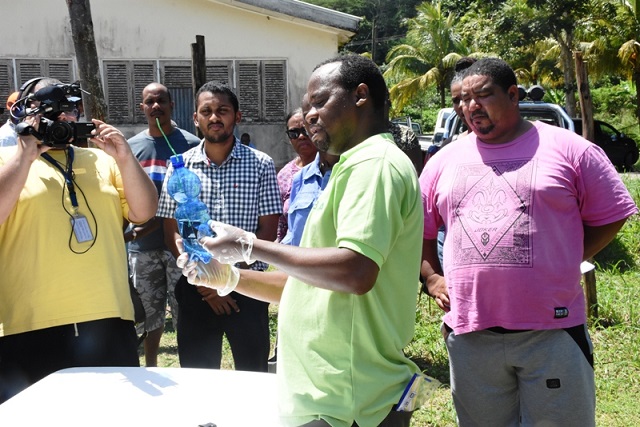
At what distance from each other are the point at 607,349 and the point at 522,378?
282 cm

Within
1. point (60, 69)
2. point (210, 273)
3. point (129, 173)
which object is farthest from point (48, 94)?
point (60, 69)

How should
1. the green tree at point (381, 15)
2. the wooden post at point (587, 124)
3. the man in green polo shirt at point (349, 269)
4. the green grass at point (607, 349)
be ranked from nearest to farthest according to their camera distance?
the man in green polo shirt at point (349, 269) < the green grass at point (607, 349) < the wooden post at point (587, 124) < the green tree at point (381, 15)

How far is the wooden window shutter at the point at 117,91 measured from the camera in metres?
13.8

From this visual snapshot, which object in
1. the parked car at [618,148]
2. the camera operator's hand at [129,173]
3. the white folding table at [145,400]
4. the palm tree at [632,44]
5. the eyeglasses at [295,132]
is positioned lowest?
the white folding table at [145,400]

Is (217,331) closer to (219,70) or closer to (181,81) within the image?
(219,70)

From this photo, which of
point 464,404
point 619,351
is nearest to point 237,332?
point 464,404

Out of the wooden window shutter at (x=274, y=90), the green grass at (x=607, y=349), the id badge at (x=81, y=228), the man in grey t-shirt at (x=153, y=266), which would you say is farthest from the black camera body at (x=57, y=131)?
the wooden window shutter at (x=274, y=90)

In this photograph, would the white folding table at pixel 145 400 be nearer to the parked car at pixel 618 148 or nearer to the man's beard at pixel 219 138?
the man's beard at pixel 219 138

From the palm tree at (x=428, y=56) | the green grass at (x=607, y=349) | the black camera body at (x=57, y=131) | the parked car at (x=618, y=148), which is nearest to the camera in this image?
the black camera body at (x=57, y=131)

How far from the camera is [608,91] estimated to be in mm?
33531

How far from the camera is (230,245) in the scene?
2.04m

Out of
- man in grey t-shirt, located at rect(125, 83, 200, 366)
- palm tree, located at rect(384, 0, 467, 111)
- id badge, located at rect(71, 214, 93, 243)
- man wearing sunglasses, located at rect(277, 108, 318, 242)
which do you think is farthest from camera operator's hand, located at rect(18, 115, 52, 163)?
palm tree, located at rect(384, 0, 467, 111)

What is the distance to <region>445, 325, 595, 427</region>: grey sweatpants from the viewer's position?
2.96 meters

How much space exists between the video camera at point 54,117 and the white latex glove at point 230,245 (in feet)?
4.39
